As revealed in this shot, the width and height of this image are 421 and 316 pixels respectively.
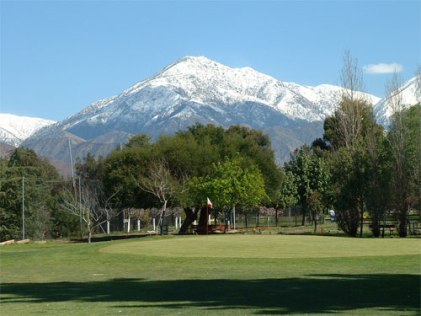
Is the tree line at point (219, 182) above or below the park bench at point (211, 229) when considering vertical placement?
above

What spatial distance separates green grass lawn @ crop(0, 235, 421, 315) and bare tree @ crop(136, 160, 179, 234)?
24.0 m

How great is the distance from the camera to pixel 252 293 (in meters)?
17.3

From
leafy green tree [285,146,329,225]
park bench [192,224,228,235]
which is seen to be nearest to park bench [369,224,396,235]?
park bench [192,224,228,235]

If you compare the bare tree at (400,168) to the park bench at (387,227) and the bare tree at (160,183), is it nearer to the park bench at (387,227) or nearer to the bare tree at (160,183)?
the park bench at (387,227)

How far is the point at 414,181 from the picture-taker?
53.0 meters

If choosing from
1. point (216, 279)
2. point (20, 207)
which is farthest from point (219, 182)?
point (216, 279)

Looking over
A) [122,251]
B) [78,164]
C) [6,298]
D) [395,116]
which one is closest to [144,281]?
[6,298]

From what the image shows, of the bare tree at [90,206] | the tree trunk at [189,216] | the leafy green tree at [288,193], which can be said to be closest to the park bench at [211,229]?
the tree trunk at [189,216]

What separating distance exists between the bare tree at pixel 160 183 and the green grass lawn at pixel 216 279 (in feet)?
78.8

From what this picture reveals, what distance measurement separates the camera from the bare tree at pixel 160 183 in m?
60.5

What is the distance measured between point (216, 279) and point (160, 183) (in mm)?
39583

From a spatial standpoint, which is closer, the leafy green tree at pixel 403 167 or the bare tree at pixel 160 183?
the leafy green tree at pixel 403 167

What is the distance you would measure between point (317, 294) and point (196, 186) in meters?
42.4

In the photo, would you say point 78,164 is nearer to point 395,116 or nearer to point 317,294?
point 395,116
